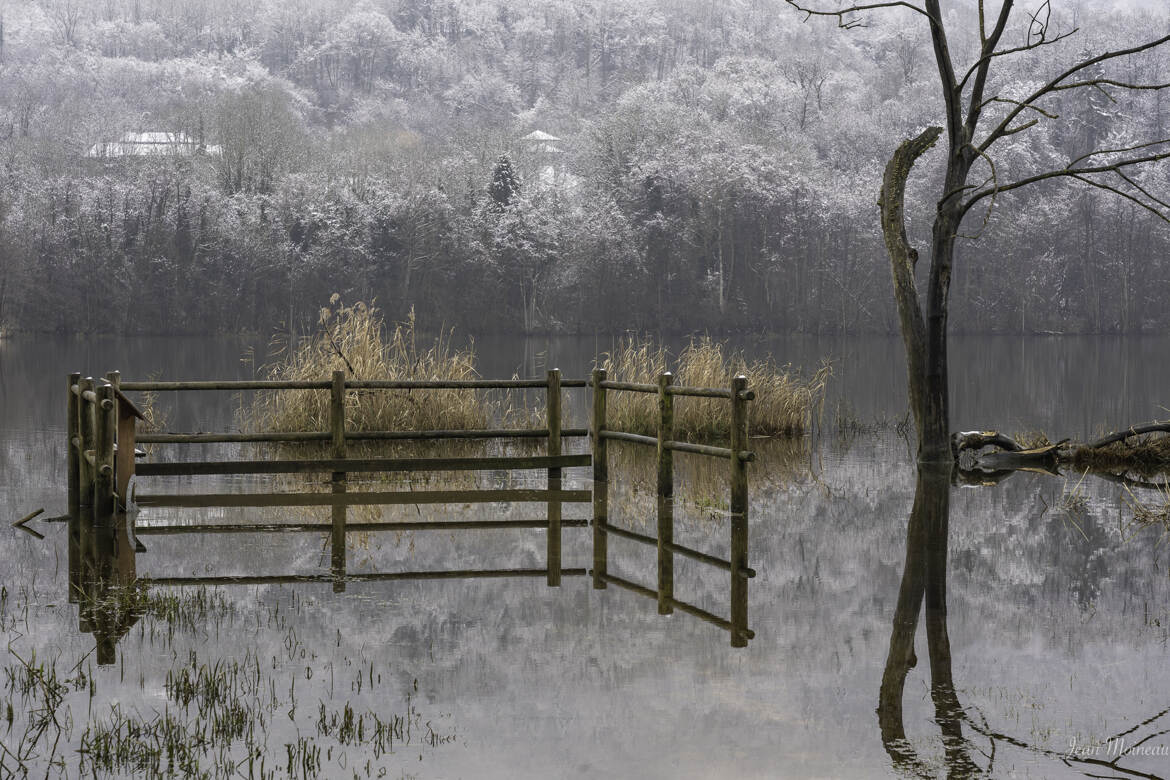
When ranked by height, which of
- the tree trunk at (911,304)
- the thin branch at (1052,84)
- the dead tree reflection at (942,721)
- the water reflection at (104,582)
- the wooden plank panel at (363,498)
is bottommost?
the wooden plank panel at (363,498)

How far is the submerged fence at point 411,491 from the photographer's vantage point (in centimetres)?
822

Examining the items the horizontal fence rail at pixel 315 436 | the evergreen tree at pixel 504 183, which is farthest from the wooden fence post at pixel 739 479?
the evergreen tree at pixel 504 183

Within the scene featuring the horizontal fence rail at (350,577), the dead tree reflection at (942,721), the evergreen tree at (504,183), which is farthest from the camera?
the evergreen tree at (504,183)

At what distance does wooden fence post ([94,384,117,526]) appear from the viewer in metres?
9.70

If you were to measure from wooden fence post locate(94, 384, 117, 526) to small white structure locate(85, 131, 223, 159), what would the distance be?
63773 mm

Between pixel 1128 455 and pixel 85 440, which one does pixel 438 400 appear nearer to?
pixel 85 440

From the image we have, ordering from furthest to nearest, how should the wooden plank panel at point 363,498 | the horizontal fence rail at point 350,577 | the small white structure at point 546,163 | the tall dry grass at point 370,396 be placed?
the small white structure at point 546,163, the tall dry grass at point 370,396, the wooden plank panel at point 363,498, the horizontal fence rail at point 350,577

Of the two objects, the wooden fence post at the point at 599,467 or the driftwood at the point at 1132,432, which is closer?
the wooden fence post at the point at 599,467

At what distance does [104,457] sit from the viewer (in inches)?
387

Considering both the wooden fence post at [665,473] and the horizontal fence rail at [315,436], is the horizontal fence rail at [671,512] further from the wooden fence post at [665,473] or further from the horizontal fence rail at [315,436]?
the horizontal fence rail at [315,436]

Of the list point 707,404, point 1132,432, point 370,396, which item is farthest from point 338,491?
point 1132,432

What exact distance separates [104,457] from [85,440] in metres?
0.42

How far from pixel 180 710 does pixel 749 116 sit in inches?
2887

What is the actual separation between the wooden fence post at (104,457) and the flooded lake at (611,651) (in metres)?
0.40
